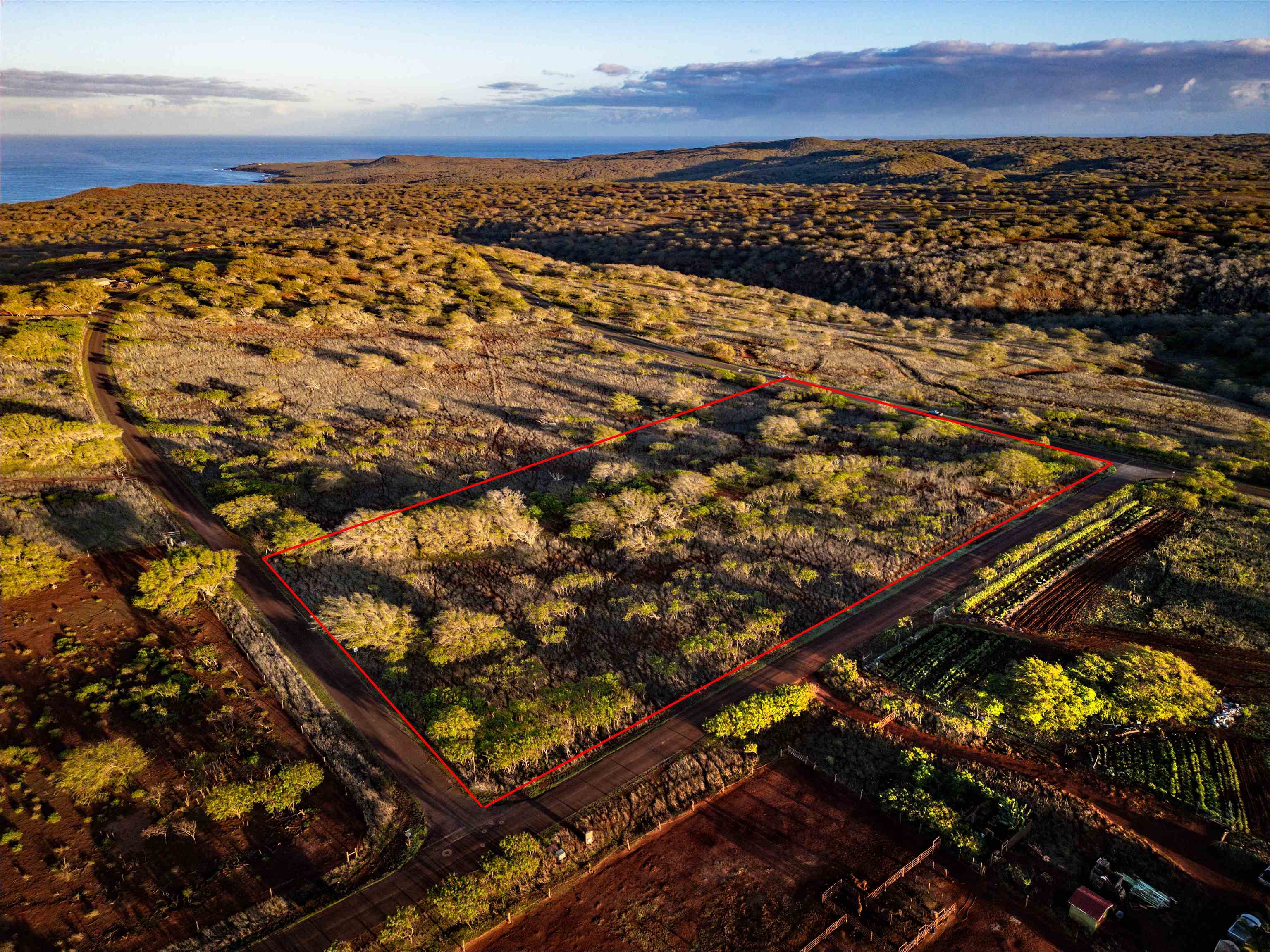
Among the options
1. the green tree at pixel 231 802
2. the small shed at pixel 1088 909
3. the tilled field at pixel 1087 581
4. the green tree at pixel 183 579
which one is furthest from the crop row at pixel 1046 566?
the green tree at pixel 183 579

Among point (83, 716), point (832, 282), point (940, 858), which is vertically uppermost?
point (832, 282)

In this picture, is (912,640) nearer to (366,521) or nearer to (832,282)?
(366,521)

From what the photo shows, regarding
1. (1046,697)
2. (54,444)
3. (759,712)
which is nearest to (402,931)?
(759,712)

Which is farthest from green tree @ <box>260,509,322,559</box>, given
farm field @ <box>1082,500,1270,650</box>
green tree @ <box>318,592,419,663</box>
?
farm field @ <box>1082,500,1270,650</box>

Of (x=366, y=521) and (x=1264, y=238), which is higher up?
(x=1264, y=238)

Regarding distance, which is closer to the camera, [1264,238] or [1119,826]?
[1119,826]

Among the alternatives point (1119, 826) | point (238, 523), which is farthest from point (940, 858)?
point (238, 523)

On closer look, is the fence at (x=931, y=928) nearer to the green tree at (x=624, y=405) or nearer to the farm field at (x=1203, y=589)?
the farm field at (x=1203, y=589)
